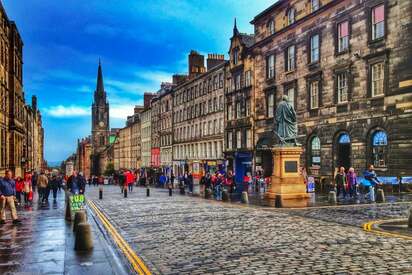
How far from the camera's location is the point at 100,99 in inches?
6742

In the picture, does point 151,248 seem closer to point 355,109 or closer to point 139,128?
point 355,109

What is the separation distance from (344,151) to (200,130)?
33286 millimetres

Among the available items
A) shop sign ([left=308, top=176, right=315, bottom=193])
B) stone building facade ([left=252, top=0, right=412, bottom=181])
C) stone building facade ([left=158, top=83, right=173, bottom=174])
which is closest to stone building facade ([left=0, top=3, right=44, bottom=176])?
shop sign ([left=308, top=176, right=315, bottom=193])

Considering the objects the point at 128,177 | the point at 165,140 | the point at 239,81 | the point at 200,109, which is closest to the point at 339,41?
the point at 239,81

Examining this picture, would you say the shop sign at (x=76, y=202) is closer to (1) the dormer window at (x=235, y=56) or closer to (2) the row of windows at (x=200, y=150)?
(1) the dormer window at (x=235, y=56)

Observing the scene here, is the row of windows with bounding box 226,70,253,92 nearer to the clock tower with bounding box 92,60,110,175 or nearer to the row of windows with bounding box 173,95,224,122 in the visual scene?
the row of windows with bounding box 173,95,224,122

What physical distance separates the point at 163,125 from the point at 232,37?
32111 millimetres

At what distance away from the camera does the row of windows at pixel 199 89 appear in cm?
5806

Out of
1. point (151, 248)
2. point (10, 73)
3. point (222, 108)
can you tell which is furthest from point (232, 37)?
point (151, 248)

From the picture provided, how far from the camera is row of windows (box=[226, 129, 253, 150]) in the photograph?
48188mm

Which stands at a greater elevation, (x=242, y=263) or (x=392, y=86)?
(x=392, y=86)

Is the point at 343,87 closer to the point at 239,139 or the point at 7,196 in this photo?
the point at 239,139

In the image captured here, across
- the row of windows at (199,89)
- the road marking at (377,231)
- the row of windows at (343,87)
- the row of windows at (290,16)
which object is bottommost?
the road marking at (377,231)

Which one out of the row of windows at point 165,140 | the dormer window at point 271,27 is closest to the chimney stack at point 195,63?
the row of windows at point 165,140
